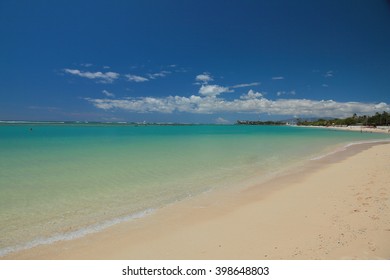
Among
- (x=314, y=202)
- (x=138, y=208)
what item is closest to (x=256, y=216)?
(x=314, y=202)

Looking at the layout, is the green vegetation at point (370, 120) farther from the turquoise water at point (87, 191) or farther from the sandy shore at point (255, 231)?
the sandy shore at point (255, 231)

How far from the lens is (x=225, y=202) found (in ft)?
22.1

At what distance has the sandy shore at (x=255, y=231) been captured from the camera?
12.6 ft

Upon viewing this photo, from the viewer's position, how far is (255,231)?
4.64 m

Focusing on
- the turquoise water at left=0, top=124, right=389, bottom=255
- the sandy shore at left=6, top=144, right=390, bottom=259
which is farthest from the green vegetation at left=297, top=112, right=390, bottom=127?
the sandy shore at left=6, top=144, right=390, bottom=259

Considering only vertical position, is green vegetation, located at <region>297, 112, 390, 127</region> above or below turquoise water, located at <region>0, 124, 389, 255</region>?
above

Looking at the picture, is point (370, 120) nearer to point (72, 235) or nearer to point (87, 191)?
point (87, 191)

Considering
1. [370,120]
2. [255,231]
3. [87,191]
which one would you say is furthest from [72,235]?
[370,120]

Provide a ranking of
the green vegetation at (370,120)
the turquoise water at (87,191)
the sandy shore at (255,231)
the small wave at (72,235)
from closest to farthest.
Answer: the sandy shore at (255,231)
the small wave at (72,235)
the turquoise water at (87,191)
the green vegetation at (370,120)

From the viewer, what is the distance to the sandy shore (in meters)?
3.84

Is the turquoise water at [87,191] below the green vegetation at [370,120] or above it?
below

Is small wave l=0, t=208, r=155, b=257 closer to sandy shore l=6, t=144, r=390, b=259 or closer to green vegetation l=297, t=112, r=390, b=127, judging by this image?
sandy shore l=6, t=144, r=390, b=259

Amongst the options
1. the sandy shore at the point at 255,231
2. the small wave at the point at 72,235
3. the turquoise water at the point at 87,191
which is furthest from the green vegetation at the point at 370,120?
the small wave at the point at 72,235
